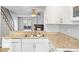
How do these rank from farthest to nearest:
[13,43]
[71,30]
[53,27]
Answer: [53,27] < [71,30] < [13,43]

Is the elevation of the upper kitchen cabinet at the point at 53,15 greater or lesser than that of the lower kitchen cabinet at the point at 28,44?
greater

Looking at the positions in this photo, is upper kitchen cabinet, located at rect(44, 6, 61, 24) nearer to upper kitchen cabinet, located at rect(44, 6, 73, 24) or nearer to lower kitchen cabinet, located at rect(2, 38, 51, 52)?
upper kitchen cabinet, located at rect(44, 6, 73, 24)

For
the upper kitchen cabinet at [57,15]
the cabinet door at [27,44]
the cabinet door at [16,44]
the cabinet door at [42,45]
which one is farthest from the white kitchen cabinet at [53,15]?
Answer: the cabinet door at [16,44]

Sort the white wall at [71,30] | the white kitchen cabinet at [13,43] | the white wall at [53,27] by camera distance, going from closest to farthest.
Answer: the white kitchen cabinet at [13,43]
the white wall at [71,30]
the white wall at [53,27]

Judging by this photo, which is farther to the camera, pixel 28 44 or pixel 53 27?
pixel 53 27

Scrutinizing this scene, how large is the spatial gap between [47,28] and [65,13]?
0.81 meters

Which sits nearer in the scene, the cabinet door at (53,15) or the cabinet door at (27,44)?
the cabinet door at (27,44)

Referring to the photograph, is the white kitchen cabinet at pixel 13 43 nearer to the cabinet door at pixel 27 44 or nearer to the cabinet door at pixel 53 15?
the cabinet door at pixel 27 44

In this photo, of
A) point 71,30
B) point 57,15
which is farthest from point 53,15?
point 71,30

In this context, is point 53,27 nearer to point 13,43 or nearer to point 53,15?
point 53,15

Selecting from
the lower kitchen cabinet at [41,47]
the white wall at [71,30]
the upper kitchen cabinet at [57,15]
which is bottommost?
the lower kitchen cabinet at [41,47]
